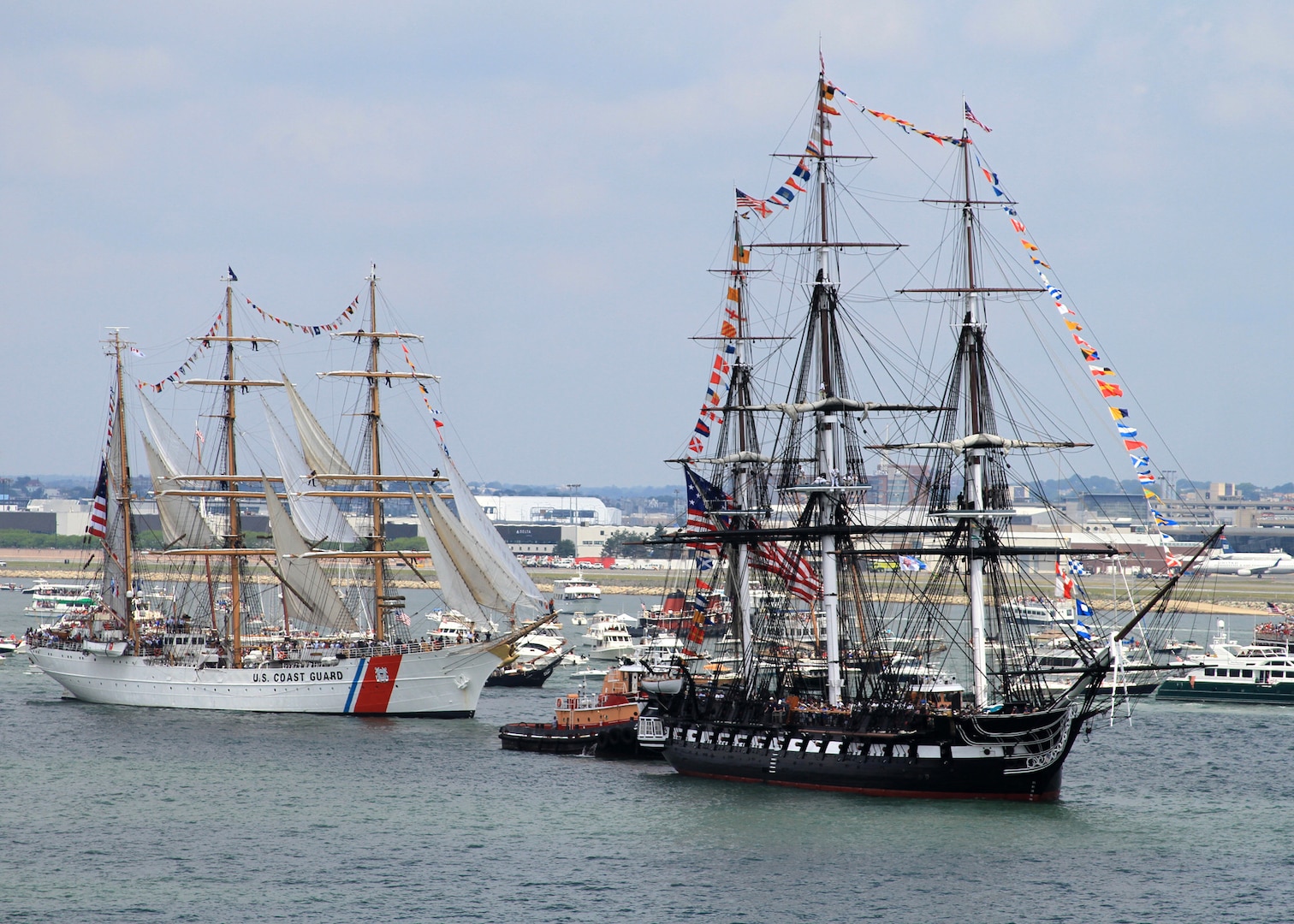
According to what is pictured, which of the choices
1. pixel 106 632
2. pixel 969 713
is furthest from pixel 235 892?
pixel 106 632

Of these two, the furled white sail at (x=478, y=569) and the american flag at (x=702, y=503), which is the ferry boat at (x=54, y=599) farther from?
the american flag at (x=702, y=503)

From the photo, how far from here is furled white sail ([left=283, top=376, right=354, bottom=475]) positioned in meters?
86.8

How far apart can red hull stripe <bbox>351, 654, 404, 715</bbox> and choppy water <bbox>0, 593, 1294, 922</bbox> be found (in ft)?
34.2

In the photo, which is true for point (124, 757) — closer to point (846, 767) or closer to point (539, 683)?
point (846, 767)

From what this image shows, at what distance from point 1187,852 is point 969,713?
27.8ft

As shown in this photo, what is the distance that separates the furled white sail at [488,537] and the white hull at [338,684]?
3.11 m

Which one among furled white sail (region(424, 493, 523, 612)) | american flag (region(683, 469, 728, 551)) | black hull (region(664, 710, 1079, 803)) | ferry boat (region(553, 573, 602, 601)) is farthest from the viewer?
ferry boat (region(553, 573, 602, 601))

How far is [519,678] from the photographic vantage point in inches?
3775

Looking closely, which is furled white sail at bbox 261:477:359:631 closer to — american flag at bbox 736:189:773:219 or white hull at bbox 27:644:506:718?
white hull at bbox 27:644:506:718

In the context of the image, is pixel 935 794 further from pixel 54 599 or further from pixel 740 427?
pixel 54 599

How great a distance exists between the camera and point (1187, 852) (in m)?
46.1

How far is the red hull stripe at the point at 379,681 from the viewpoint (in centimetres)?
7881

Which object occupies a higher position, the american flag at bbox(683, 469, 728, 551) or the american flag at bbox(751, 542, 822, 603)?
the american flag at bbox(683, 469, 728, 551)

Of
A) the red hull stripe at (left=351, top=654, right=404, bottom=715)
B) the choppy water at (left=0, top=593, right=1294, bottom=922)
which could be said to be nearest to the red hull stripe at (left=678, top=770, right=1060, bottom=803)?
the choppy water at (left=0, top=593, right=1294, bottom=922)
